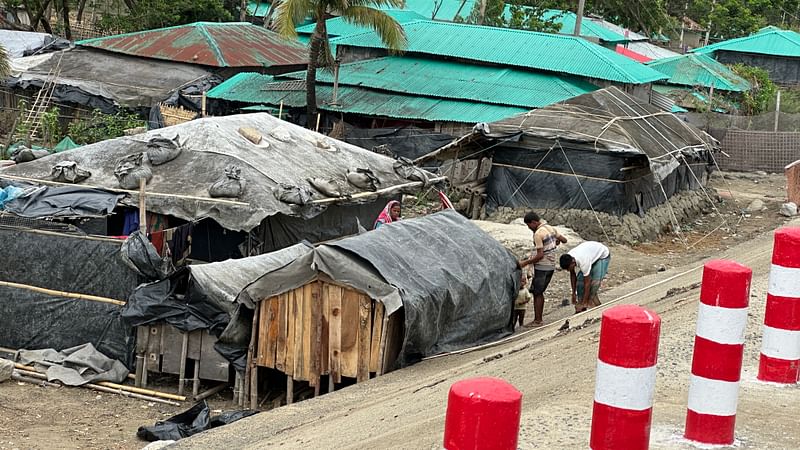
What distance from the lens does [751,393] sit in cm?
620

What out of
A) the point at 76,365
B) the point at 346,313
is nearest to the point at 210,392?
the point at 76,365

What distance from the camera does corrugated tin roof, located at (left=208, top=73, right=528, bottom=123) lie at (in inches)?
1141

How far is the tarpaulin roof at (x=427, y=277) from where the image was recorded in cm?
1145

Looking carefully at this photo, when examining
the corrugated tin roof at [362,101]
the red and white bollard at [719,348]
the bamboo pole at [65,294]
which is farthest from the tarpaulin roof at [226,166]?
A: the red and white bollard at [719,348]

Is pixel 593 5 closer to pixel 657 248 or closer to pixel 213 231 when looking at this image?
pixel 657 248

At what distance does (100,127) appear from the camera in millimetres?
28344

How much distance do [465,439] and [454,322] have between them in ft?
31.0

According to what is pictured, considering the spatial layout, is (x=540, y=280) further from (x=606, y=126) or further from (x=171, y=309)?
(x=606, y=126)

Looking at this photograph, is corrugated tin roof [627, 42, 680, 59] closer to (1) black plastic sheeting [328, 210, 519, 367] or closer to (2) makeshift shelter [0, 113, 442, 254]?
(2) makeshift shelter [0, 113, 442, 254]

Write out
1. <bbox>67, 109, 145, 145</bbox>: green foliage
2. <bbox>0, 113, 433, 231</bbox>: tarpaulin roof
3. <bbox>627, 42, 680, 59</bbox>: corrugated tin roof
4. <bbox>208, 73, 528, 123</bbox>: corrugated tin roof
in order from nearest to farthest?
<bbox>0, 113, 433, 231</bbox>: tarpaulin roof
<bbox>67, 109, 145, 145</bbox>: green foliage
<bbox>208, 73, 528, 123</bbox>: corrugated tin roof
<bbox>627, 42, 680, 59</bbox>: corrugated tin roof

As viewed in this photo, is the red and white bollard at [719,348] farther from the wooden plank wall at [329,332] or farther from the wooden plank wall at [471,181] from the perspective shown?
the wooden plank wall at [471,181]

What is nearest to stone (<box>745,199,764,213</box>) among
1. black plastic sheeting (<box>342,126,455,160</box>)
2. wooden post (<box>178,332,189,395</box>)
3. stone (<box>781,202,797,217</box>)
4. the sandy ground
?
stone (<box>781,202,797,217</box>)

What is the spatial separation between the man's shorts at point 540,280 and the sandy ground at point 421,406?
3.04ft

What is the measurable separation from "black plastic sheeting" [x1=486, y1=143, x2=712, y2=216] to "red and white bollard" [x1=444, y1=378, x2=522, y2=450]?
19.6 m
